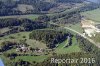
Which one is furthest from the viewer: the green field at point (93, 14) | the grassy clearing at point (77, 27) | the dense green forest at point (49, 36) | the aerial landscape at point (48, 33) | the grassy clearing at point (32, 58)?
the green field at point (93, 14)

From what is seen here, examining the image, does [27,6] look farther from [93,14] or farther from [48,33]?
[48,33]

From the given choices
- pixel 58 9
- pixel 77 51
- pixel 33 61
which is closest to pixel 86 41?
pixel 77 51

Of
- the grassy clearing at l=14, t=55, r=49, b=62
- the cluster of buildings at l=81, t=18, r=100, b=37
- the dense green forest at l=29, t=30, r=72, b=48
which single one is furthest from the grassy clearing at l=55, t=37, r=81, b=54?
the cluster of buildings at l=81, t=18, r=100, b=37

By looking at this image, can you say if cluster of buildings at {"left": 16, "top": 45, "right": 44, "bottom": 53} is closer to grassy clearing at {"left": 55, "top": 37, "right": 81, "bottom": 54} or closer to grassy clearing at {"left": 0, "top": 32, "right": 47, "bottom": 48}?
grassy clearing at {"left": 0, "top": 32, "right": 47, "bottom": 48}

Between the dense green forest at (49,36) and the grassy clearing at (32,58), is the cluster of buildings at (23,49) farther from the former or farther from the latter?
the dense green forest at (49,36)

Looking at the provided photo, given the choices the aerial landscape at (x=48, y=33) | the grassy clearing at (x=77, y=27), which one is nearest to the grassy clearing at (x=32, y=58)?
the aerial landscape at (x=48, y=33)

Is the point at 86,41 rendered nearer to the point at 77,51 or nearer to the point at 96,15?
the point at 77,51

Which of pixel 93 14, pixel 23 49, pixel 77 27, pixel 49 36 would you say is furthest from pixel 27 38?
pixel 93 14
